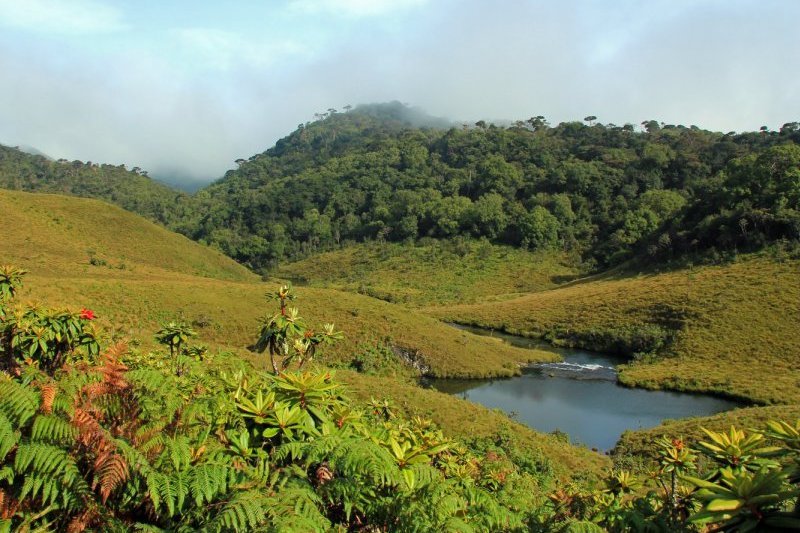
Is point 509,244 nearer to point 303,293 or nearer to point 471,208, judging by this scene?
point 471,208

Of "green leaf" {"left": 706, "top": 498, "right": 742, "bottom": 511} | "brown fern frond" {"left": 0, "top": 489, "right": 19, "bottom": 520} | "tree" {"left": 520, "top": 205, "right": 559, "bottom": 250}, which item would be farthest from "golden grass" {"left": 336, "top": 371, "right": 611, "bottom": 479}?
"tree" {"left": 520, "top": 205, "right": 559, "bottom": 250}

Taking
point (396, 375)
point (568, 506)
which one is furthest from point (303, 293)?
point (568, 506)

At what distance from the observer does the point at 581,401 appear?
140 ft

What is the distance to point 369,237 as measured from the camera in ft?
483

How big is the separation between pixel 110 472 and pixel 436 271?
110 meters

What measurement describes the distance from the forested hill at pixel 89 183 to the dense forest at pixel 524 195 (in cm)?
64

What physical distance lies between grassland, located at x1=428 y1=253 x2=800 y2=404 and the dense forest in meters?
9.95

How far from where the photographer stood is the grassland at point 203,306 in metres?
29.7

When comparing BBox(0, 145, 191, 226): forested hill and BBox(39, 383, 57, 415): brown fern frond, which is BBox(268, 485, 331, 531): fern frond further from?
BBox(0, 145, 191, 226): forested hill

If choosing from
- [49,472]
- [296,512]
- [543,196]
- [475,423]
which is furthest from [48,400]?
[543,196]

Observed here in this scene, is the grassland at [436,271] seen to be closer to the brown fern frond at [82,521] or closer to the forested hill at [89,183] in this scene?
the forested hill at [89,183]

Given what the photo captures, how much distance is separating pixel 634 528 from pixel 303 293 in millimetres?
51917

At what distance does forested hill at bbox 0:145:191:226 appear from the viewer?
170m

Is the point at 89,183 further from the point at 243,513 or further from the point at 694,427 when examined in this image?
the point at 243,513
